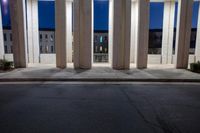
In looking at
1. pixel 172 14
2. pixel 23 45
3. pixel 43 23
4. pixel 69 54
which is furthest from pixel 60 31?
pixel 43 23

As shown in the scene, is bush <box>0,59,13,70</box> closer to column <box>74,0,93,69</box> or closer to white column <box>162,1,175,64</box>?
column <box>74,0,93,69</box>

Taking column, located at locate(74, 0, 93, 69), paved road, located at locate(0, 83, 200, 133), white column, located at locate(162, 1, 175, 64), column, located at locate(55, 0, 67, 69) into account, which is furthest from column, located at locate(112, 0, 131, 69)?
white column, located at locate(162, 1, 175, 64)

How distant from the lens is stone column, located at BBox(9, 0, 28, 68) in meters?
10.2

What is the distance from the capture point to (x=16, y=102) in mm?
4754

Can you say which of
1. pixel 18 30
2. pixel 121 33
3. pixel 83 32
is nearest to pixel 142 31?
pixel 121 33

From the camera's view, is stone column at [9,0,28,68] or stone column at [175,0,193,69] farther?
stone column at [175,0,193,69]

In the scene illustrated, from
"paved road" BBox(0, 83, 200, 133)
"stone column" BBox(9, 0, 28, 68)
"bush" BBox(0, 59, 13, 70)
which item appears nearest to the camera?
"paved road" BBox(0, 83, 200, 133)

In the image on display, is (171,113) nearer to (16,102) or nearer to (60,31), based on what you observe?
(16,102)

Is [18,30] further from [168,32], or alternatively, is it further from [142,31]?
[168,32]

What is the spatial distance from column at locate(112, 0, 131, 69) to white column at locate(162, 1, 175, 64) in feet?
15.7

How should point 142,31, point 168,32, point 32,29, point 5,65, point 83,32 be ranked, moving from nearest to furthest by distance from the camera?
point 5,65 < point 83,32 < point 142,31 < point 32,29 < point 168,32

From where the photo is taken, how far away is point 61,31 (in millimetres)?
10242

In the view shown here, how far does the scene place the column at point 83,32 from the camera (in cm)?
1002

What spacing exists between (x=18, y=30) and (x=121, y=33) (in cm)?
629
